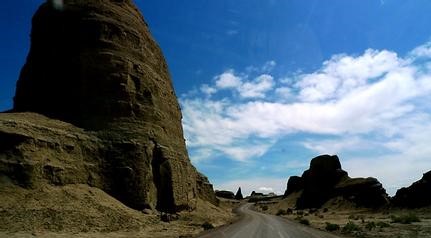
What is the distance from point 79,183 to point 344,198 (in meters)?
68.5

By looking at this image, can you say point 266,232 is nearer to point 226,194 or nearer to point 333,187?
point 333,187

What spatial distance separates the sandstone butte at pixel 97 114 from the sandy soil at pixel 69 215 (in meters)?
1.14

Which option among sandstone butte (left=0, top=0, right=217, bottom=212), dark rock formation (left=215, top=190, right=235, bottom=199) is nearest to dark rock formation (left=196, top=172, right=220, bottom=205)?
sandstone butte (left=0, top=0, right=217, bottom=212)

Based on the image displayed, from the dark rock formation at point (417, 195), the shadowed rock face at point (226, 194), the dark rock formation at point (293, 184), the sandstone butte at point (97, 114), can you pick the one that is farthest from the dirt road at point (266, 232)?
the shadowed rock face at point (226, 194)

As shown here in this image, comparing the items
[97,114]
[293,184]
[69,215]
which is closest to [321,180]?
[293,184]

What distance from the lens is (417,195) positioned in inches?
2493

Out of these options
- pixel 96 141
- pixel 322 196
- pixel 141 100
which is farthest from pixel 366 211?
pixel 96 141

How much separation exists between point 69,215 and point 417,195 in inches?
2100

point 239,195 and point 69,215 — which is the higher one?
point 239,195

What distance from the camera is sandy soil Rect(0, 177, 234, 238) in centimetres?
2417

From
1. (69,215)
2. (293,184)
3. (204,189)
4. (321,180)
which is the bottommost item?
(69,215)

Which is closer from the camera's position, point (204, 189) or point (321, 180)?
point (204, 189)

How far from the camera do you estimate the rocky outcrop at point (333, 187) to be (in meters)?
80.3

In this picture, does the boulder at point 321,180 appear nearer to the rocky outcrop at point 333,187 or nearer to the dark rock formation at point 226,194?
the rocky outcrop at point 333,187
